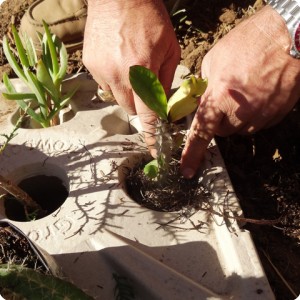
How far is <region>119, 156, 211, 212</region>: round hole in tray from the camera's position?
1.64 metres

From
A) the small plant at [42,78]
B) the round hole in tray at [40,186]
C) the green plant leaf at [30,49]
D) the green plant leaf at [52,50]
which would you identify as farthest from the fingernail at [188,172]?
the green plant leaf at [30,49]

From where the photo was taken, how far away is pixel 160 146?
4.61ft

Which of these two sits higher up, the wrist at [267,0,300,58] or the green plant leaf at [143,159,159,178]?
the wrist at [267,0,300,58]

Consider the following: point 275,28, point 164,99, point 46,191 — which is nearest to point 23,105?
point 46,191

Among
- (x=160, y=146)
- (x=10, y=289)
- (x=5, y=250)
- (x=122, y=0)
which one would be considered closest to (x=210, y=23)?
(x=122, y=0)

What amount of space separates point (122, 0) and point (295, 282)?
1.20 meters

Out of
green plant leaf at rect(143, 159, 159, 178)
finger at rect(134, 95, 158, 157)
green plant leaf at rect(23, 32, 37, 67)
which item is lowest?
green plant leaf at rect(143, 159, 159, 178)

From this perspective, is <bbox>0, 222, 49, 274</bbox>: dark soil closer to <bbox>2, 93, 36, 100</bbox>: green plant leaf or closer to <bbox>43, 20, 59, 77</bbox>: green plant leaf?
<bbox>2, 93, 36, 100</bbox>: green plant leaf

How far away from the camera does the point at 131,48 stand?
5.39ft

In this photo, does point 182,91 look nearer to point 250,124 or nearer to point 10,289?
point 250,124

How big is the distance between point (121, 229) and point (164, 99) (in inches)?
19.4

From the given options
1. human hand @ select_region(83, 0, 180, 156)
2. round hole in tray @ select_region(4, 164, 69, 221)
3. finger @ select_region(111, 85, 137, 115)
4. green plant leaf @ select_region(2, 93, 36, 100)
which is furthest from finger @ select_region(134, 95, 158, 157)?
green plant leaf @ select_region(2, 93, 36, 100)

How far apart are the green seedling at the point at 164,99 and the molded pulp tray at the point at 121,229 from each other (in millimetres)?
286

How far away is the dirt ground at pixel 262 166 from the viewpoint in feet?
5.50
